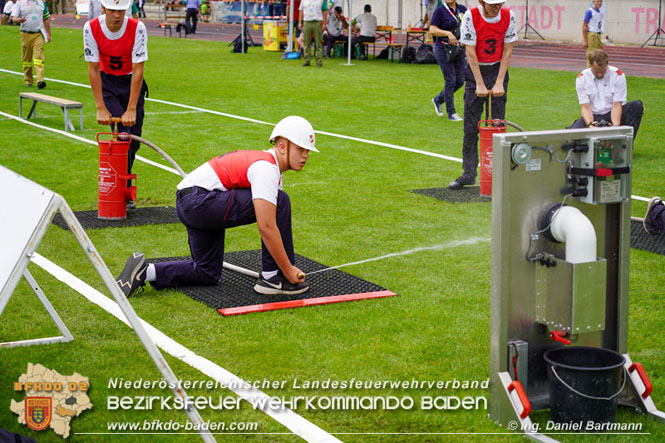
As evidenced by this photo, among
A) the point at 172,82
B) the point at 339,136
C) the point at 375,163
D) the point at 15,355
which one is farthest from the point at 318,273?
the point at 172,82

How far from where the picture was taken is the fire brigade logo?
449cm

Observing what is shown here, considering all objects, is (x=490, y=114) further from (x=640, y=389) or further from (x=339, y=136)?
(x=640, y=389)

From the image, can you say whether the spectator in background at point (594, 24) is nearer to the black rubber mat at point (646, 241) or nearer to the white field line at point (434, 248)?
the black rubber mat at point (646, 241)

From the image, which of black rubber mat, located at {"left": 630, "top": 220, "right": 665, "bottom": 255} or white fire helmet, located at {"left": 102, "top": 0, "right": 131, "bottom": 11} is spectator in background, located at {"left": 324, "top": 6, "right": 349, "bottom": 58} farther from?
black rubber mat, located at {"left": 630, "top": 220, "right": 665, "bottom": 255}

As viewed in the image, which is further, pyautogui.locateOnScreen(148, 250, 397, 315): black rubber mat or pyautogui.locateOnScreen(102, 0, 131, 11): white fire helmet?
pyautogui.locateOnScreen(102, 0, 131, 11): white fire helmet

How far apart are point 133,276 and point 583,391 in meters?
3.38

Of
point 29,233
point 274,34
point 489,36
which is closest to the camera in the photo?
point 29,233

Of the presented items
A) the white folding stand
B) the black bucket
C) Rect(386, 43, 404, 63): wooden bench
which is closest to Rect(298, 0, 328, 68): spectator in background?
Rect(386, 43, 404, 63): wooden bench

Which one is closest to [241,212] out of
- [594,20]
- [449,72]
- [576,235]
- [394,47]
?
[576,235]

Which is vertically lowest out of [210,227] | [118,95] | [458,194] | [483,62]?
[458,194]

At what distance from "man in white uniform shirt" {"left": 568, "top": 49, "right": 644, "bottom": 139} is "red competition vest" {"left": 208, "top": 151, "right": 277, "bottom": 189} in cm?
546

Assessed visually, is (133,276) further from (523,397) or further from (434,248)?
(523,397)

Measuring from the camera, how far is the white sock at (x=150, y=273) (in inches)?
262

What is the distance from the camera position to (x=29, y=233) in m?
3.47
